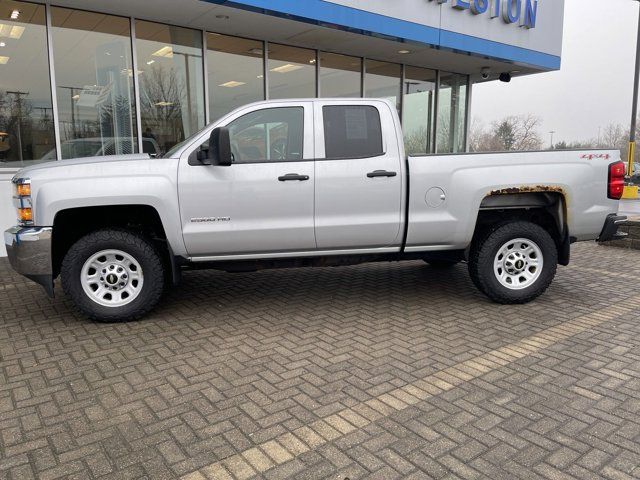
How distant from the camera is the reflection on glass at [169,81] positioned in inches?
367

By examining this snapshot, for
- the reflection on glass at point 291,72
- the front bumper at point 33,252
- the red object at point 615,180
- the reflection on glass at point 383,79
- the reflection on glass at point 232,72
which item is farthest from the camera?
the reflection on glass at point 383,79

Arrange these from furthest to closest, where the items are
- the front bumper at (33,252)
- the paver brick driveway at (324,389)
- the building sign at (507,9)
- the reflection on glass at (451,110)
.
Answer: the reflection on glass at (451,110) < the building sign at (507,9) < the front bumper at (33,252) < the paver brick driveway at (324,389)

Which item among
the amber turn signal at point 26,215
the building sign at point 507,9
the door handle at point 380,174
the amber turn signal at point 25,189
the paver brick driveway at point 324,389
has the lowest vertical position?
the paver brick driveway at point 324,389

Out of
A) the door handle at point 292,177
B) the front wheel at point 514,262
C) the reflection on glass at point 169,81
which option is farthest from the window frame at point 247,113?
the reflection on glass at point 169,81

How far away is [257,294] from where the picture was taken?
5.73 metres

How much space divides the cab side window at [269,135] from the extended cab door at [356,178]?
214mm

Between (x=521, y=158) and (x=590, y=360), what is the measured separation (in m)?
2.13

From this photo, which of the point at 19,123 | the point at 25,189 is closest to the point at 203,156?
the point at 25,189

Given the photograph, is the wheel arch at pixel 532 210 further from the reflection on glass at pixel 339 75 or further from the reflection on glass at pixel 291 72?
the reflection on glass at pixel 339 75

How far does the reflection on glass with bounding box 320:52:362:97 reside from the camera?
11633mm

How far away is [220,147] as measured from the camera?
441 centimetres

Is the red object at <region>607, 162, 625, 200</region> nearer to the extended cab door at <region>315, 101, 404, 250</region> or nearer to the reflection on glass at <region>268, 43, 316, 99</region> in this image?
the extended cab door at <region>315, 101, 404, 250</region>

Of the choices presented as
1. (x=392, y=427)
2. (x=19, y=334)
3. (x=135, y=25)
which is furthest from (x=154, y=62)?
(x=392, y=427)

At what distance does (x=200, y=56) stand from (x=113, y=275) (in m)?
6.58
